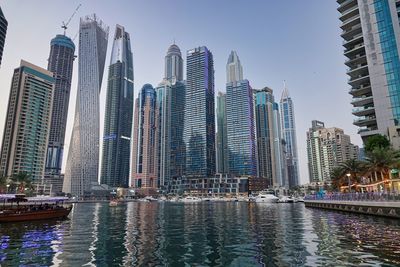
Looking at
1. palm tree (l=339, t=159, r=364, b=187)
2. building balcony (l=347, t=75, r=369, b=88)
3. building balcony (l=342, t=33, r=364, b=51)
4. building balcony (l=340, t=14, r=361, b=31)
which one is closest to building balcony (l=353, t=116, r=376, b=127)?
building balcony (l=347, t=75, r=369, b=88)

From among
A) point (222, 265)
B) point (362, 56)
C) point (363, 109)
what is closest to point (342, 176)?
point (363, 109)

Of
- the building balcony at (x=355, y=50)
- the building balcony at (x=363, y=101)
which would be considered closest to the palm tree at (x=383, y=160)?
the building balcony at (x=363, y=101)

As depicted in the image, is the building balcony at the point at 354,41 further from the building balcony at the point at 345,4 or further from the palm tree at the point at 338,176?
the palm tree at the point at 338,176

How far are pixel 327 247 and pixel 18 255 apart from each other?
79.2 feet

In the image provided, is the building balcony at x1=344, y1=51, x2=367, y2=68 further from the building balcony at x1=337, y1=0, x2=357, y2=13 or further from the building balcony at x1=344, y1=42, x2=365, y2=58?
the building balcony at x1=337, y1=0, x2=357, y2=13

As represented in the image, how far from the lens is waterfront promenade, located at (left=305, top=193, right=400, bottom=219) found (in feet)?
159

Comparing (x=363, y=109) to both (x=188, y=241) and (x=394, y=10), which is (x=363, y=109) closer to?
(x=394, y=10)

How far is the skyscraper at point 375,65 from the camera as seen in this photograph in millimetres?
99062

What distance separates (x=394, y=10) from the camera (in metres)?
103

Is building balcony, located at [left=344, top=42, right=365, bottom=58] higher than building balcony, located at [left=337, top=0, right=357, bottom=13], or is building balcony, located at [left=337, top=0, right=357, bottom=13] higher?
building balcony, located at [left=337, top=0, right=357, bottom=13]

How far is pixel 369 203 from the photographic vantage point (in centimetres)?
5716

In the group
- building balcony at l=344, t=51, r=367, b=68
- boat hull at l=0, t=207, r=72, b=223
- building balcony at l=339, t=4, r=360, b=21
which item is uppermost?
building balcony at l=339, t=4, r=360, b=21

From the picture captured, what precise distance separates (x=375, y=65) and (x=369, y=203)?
215ft

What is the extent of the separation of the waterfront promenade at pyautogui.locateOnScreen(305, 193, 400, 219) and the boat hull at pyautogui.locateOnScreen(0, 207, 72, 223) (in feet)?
199
